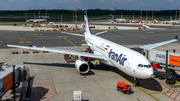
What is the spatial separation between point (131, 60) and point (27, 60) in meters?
23.2

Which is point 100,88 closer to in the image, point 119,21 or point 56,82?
point 56,82

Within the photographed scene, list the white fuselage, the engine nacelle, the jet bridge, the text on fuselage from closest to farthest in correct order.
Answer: the jet bridge < the white fuselage < the text on fuselage < the engine nacelle

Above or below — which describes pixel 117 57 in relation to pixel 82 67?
above

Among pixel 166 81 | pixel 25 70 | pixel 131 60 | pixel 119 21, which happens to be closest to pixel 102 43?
pixel 131 60

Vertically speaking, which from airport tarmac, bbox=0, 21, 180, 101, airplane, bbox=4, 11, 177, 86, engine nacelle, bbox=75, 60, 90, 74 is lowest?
airport tarmac, bbox=0, 21, 180, 101

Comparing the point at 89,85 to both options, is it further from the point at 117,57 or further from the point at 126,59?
the point at 126,59

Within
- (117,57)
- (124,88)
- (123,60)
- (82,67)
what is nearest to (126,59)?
(123,60)

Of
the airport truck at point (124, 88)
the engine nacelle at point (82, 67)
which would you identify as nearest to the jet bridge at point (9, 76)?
the engine nacelle at point (82, 67)

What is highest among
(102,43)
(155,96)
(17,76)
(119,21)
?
(119,21)

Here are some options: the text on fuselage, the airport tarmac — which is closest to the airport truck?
the airport tarmac

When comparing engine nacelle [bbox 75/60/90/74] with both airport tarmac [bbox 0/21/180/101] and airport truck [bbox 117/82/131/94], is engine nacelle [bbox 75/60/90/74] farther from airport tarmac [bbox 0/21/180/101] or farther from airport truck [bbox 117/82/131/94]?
airport truck [bbox 117/82/131/94]

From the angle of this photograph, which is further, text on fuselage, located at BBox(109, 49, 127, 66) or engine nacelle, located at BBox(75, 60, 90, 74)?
engine nacelle, located at BBox(75, 60, 90, 74)

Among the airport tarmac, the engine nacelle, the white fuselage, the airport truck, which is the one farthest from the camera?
the engine nacelle

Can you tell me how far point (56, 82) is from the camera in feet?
86.2
